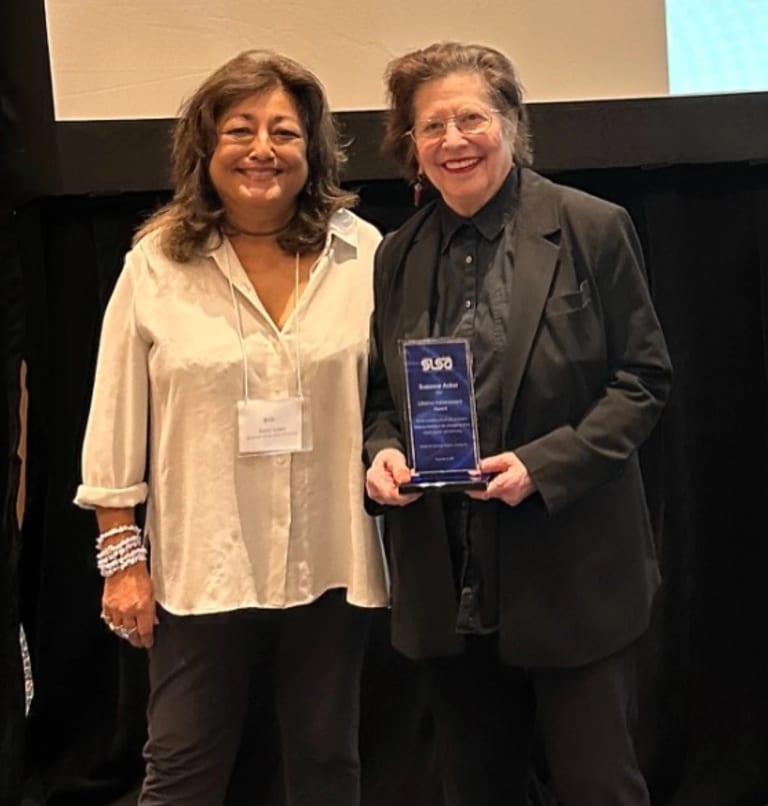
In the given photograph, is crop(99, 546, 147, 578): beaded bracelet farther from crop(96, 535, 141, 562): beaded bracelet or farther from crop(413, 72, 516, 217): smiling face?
crop(413, 72, 516, 217): smiling face

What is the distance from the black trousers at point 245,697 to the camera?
1.47 m

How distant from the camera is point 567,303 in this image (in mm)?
1303

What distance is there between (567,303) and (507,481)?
247 millimetres

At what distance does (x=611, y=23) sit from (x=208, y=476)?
4.22 ft

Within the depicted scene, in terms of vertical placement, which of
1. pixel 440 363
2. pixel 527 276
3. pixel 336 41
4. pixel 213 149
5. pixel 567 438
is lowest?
pixel 567 438

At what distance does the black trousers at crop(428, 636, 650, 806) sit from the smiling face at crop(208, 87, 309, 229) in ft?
2.32

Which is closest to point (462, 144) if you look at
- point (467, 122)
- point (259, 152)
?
point (467, 122)

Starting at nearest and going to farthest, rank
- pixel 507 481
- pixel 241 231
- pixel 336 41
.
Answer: pixel 507 481, pixel 241 231, pixel 336 41

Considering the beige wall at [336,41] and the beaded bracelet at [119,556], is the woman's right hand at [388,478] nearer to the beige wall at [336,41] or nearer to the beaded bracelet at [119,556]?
the beaded bracelet at [119,556]

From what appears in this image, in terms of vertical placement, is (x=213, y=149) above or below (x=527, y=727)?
above

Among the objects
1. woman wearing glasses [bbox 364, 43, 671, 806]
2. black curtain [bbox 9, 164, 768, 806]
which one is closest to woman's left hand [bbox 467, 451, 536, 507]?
woman wearing glasses [bbox 364, 43, 671, 806]

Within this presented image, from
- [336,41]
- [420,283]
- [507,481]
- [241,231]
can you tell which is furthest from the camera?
[336,41]

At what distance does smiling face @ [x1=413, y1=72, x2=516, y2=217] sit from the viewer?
1301mm

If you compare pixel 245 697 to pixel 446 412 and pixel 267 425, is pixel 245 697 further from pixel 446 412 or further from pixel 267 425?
pixel 446 412
